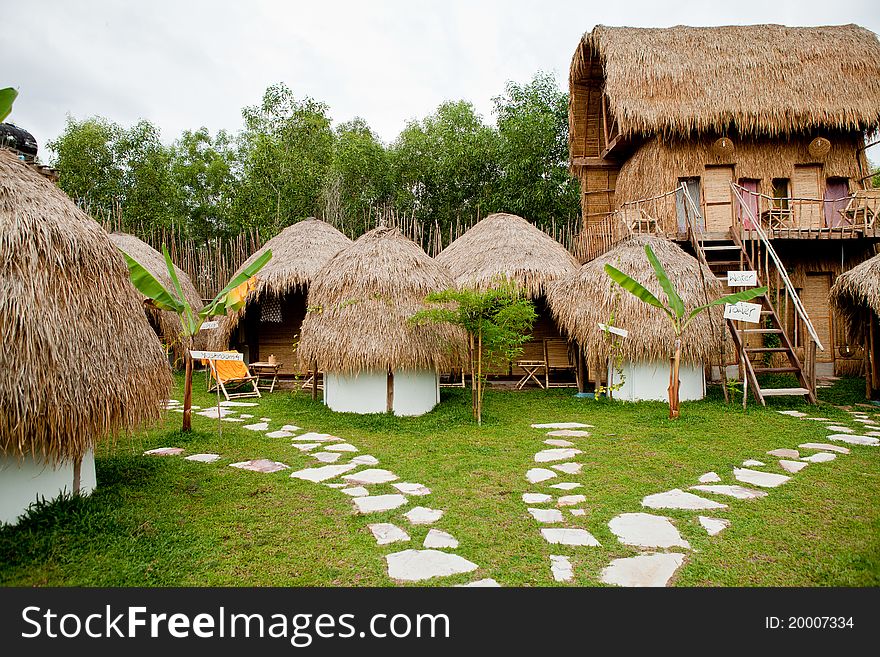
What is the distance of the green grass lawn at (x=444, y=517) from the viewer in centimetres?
321

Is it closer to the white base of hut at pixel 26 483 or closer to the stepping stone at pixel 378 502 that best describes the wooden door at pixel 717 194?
the stepping stone at pixel 378 502

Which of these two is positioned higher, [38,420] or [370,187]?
[370,187]

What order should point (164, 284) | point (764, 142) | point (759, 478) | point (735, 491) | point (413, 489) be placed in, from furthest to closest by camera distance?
point (164, 284) < point (764, 142) < point (759, 478) < point (413, 489) < point (735, 491)

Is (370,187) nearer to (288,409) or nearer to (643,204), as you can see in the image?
(643,204)

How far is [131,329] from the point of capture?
442cm

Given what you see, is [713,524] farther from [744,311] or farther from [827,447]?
[744,311]

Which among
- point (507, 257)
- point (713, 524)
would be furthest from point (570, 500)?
point (507, 257)

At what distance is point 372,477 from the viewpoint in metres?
5.29

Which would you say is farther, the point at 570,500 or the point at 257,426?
the point at 257,426

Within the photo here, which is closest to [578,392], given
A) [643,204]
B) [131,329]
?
[643,204]

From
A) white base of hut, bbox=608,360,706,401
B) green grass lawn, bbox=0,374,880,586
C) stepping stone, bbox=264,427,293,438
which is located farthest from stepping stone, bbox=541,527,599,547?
white base of hut, bbox=608,360,706,401

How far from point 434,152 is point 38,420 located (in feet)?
67.9

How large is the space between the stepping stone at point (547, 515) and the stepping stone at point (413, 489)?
0.99m

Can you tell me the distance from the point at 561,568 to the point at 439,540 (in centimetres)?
85
